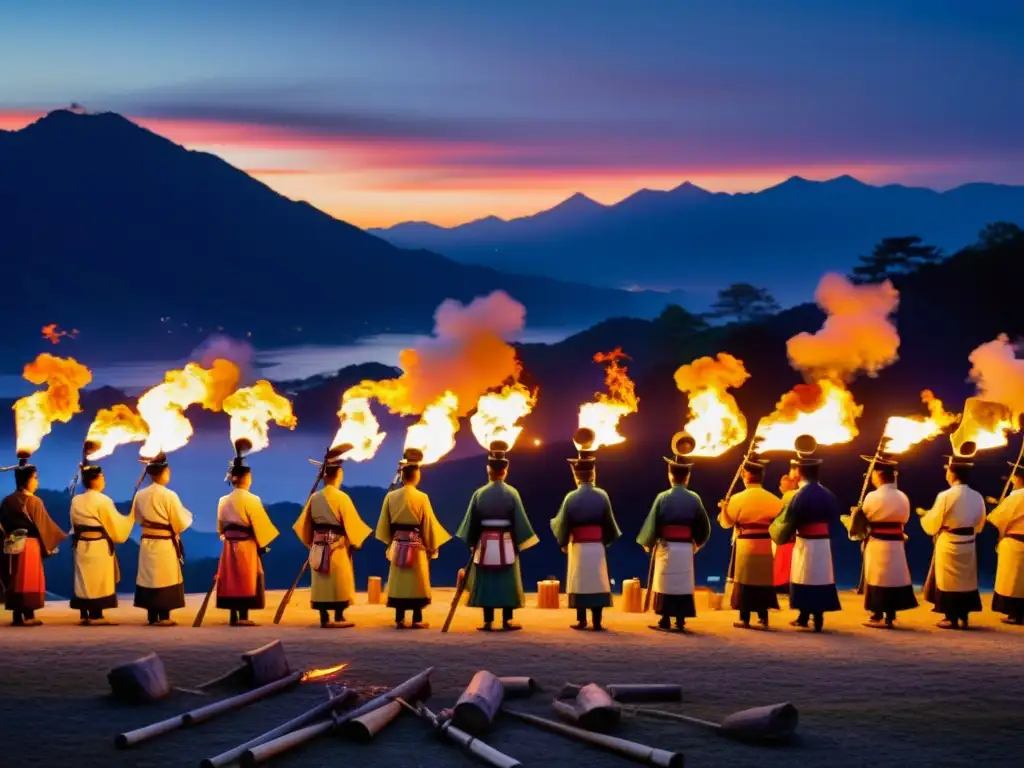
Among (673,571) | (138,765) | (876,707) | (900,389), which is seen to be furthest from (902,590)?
(900,389)

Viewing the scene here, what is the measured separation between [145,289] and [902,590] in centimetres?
3008

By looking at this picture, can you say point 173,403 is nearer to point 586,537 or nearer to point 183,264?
point 586,537

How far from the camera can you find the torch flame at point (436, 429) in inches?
→ 571

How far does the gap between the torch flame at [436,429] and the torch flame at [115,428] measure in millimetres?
2635

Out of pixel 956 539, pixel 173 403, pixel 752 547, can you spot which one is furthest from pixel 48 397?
pixel 956 539

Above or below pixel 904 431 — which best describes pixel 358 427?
below

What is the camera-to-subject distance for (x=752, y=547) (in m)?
13.9

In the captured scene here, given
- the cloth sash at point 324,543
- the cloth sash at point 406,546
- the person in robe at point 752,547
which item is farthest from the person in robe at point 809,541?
the cloth sash at point 324,543

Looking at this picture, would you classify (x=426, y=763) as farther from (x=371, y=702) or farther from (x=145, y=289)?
(x=145, y=289)

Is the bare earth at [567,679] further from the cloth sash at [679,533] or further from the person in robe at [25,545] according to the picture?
the cloth sash at [679,533]

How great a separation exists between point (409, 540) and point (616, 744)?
16.4 ft

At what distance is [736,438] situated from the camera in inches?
583

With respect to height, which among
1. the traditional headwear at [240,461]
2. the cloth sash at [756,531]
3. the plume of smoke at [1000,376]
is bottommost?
the cloth sash at [756,531]

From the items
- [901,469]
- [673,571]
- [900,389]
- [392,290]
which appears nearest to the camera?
[673,571]
